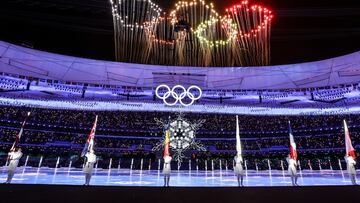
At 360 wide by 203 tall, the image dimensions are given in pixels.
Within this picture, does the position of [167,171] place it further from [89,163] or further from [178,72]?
[178,72]

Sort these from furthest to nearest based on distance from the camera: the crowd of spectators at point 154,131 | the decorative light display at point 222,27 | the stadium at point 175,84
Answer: the crowd of spectators at point 154,131, the stadium at point 175,84, the decorative light display at point 222,27

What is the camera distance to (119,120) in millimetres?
39375

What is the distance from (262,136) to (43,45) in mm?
30636

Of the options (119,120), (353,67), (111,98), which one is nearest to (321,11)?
(353,67)

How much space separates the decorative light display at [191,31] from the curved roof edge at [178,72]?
1.17m

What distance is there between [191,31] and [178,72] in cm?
889

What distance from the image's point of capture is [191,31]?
Result: 20703mm

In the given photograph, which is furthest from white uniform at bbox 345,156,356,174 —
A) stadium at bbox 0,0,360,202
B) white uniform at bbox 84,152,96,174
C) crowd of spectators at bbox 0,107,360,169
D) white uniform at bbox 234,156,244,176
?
crowd of spectators at bbox 0,107,360,169

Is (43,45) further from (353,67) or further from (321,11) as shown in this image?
(353,67)

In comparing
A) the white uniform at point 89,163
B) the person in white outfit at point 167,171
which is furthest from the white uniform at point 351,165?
the white uniform at point 89,163

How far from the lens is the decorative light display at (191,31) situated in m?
16.9

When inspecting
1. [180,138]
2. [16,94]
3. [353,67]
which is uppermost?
[353,67]
